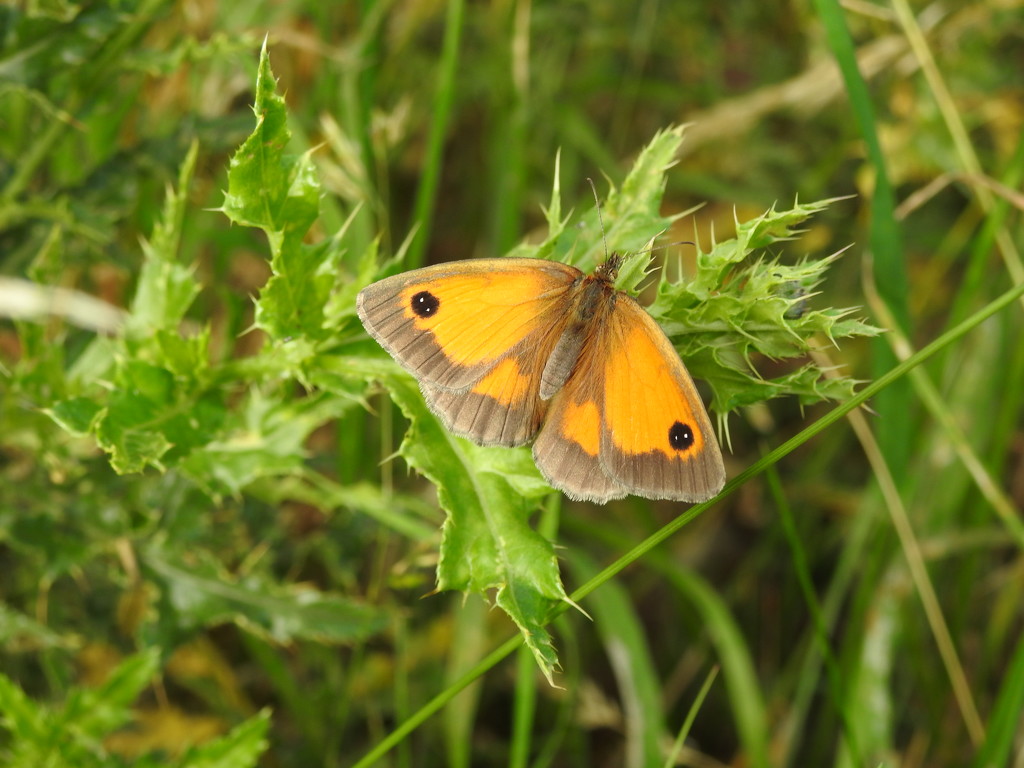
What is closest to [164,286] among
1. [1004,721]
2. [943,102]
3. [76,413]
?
[76,413]

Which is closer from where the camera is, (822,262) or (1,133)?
(822,262)

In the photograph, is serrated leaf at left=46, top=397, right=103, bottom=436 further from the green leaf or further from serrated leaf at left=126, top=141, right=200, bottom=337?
the green leaf

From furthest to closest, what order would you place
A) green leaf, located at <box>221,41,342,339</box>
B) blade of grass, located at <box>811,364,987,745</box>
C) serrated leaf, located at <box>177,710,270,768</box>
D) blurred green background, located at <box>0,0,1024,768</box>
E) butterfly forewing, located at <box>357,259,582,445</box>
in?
blade of grass, located at <box>811,364,987,745</box> → blurred green background, located at <box>0,0,1024,768</box> → serrated leaf, located at <box>177,710,270,768</box> → butterfly forewing, located at <box>357,259,582,445</box> → green leaf, located at <box>221,41,342,339</box>

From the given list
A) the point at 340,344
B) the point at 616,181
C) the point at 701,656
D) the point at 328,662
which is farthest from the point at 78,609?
the point at 616,181

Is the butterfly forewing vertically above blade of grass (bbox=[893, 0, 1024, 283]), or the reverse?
blade of grass (bbox=[893, 0, 1024, 283])

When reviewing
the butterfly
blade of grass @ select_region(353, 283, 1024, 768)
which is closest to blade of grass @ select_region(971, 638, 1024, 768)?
blade of grass @ select_region(353, 283, 1024, 768)

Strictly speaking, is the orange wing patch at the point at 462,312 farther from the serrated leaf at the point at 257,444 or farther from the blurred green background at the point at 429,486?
the serrated leaf at the point at 257,444

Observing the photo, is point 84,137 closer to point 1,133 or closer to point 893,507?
point 1,133
